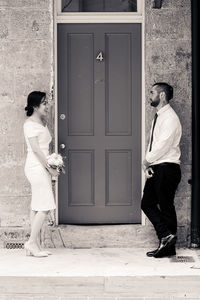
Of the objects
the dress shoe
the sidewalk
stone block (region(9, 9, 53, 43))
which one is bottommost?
the sidewalk

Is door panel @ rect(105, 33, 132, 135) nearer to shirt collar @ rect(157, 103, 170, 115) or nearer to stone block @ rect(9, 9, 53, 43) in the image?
shirt collar @ rect(157, 103, 170, 115)

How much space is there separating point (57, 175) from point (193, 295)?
7.01 feet

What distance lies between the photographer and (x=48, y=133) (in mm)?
8141

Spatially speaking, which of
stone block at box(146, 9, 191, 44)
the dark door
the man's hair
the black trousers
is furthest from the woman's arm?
stone block at box(146, 9, 191, 44)

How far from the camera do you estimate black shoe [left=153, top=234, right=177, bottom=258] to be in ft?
26.4

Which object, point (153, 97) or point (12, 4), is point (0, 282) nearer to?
point (153, 97)

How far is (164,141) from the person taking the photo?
7.97 m

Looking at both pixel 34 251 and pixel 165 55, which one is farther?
pixel 165 55

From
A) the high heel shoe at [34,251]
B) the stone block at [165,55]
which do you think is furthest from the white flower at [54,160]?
the stone block at [165,55]

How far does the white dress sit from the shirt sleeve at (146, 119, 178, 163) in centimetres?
120

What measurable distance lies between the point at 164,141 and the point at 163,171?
0.35 metres

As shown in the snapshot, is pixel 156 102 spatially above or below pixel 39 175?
above

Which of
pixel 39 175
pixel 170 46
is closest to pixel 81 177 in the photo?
pixel 39 175

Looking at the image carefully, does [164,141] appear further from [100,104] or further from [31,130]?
[31,130]
